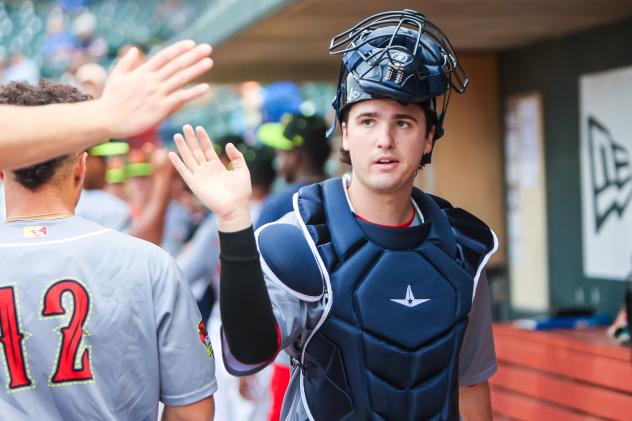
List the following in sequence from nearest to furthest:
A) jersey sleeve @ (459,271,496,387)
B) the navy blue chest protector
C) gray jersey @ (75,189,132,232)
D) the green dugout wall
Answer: the navy blue chest protector
jersey sleeve @ (459,271,496,387)
gray jersey @ (75,189,132,232)
the green dugout wall

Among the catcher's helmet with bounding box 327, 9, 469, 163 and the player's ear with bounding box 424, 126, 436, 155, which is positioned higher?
the catcher's helmet with bounding box 327, 9, 469, 163

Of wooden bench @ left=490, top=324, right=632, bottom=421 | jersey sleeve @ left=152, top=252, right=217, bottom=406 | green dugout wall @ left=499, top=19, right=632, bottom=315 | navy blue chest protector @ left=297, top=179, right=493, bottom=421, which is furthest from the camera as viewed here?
green dugout wall @ left=499, top=19, right=632, bottom=315

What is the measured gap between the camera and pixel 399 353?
3248mm

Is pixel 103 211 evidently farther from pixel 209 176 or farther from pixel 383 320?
pixel 209 176

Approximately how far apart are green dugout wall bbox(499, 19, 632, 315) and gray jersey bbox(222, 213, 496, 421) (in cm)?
409

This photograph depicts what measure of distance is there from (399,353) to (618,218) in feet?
15.1

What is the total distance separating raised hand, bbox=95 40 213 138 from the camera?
2.28 metres

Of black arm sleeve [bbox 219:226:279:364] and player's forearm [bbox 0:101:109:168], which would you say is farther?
black arm sleeve [bbox 219:226:279:364]

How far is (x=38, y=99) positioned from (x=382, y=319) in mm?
1239

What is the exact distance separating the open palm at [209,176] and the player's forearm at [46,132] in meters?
0.58

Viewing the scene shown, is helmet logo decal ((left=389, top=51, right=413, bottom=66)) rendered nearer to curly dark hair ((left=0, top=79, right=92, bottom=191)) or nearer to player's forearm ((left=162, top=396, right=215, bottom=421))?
curly dark hair ((left=0, top=79, right=92, bottom=191))

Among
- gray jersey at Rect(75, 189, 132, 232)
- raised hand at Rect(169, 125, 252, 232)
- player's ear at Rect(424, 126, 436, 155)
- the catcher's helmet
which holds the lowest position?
gray jersey at Rect(75, 189, 132, 232)

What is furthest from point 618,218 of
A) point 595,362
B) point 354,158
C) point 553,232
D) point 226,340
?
point 226,340

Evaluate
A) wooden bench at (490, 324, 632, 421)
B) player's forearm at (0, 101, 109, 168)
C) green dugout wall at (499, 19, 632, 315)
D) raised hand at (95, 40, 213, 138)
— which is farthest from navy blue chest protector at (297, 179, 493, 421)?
green dugout wall at (499, 19, 632, 315)
